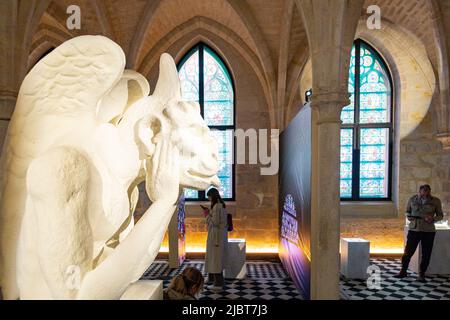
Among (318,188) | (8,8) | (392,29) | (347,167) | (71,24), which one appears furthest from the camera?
(347,167)

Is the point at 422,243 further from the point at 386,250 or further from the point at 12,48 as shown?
the point at 12,48

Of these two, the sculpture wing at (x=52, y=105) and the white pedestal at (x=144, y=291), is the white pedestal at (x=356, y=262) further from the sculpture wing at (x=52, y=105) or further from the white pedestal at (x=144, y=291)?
the sculpture wing at (x=52, y=105)

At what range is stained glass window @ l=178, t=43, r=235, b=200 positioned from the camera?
28.2ft

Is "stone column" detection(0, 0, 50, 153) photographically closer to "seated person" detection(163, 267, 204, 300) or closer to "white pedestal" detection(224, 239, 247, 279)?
"seated person" detection(163, 267, 204, 300)

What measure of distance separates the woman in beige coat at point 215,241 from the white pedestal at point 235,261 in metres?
0.69

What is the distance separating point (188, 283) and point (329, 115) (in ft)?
8.21

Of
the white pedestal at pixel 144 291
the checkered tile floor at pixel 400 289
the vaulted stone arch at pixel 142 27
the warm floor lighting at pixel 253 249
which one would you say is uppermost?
the vaulted stone arch at pixel 142 27

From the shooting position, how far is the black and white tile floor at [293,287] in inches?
199

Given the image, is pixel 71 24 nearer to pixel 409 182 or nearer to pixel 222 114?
pixel 222 114

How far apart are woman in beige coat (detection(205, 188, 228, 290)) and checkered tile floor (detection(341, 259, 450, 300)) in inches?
87.5

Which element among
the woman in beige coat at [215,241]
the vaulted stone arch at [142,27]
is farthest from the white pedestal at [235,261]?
the vaulted stone arch at [142,27]

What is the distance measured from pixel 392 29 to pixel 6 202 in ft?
30.2

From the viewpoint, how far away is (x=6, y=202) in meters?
0.95
